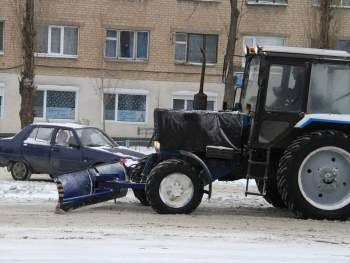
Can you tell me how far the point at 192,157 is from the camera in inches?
412

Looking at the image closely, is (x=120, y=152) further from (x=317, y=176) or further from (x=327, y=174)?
(x=327, y=174)

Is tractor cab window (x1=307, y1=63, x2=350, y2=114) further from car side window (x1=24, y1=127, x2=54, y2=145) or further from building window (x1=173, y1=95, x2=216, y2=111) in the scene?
building window (x1=173, y1=95, x2=216, y2=111)

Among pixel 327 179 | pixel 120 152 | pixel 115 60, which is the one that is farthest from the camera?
pixel 115 60

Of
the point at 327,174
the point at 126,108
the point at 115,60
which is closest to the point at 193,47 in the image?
the point at 115,60

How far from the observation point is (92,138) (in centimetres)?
1580

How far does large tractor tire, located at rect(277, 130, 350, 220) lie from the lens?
1008 centimetres

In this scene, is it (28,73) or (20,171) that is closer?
(20,171)

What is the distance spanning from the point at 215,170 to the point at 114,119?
64.2 feet

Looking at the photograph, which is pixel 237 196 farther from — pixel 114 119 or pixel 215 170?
pixel 114 119

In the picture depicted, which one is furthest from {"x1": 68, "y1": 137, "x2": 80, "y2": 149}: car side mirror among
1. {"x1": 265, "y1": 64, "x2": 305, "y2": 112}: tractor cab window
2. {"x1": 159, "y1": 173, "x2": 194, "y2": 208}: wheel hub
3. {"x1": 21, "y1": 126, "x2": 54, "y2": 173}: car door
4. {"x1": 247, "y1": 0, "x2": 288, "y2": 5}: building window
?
{"x1": 247, "y1": 0, "x2": 288, "y2": 5}: building window

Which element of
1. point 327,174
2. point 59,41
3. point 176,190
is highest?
point 59,41

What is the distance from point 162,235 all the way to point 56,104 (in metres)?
21.7

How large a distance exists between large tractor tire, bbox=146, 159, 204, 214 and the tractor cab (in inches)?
43.2

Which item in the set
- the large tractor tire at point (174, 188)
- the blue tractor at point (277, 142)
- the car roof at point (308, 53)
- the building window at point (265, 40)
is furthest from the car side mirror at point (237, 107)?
the building window at point (265, 40)
